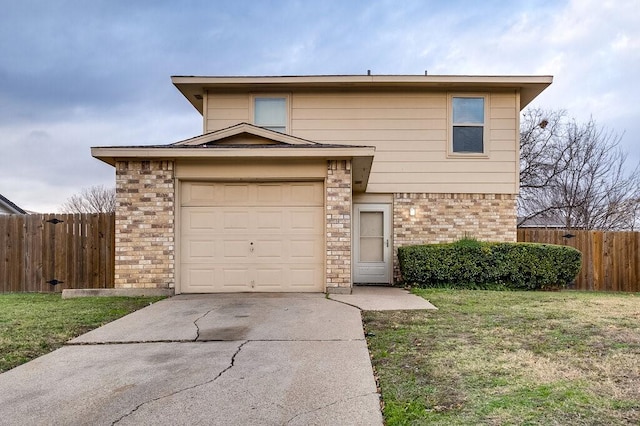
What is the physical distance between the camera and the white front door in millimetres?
12531

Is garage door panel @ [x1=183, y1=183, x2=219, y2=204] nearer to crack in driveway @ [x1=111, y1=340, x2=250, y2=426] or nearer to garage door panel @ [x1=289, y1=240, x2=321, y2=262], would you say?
garage door panel @ [x1=289, y1=240, x2=321, y2=262]

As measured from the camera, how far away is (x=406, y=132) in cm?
1255

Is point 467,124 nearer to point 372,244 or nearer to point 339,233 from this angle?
point 372,244

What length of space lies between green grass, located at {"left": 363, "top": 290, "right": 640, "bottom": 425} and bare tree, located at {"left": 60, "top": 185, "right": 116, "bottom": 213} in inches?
1151

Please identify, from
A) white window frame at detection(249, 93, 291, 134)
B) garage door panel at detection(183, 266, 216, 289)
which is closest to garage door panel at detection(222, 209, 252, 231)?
garage door panel at detection(183, 266, 216, 289)

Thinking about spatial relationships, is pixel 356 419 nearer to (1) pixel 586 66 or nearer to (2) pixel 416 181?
(2) pixel 416 181

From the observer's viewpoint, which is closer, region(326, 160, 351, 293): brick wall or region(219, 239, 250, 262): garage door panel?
region(326, 160, 351, 293): brick wall

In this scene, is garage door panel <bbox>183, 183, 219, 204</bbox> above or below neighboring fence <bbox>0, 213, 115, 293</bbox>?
above

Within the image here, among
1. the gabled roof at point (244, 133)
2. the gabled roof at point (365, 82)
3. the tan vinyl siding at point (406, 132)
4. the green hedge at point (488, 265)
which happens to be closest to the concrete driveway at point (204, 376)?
the gabled roof at point (244, 133)

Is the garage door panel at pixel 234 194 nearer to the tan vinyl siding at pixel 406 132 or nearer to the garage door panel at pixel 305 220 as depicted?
the garage door panel at pixel 305 220

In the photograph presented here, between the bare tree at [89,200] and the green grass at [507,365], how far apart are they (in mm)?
29229

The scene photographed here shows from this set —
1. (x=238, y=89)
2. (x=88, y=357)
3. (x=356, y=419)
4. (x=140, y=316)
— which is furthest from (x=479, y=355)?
(x=238, y=89)

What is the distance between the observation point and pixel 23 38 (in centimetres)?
1327

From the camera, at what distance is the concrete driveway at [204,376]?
333cm
